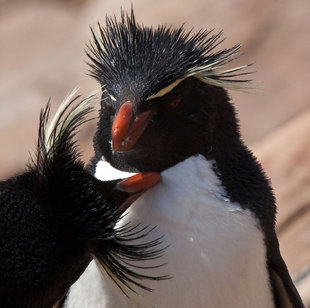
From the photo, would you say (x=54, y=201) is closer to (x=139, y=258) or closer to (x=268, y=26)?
(x=139, y=258)

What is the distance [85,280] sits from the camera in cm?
325

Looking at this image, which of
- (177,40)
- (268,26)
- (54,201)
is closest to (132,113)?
(177,40)

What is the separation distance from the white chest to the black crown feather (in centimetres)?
31

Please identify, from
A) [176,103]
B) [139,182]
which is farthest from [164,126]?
[139,182]

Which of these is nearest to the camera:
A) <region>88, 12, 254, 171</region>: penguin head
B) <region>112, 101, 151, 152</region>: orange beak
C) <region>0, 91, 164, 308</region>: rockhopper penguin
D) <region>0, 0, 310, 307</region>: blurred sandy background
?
<region>0, 91, 164, 308</region>: rockhopper penguin

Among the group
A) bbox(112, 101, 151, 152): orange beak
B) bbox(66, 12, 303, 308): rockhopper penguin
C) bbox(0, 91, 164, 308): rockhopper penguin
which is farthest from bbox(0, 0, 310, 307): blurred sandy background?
bbox(0, 91, 164, 308): rockhopper penguin

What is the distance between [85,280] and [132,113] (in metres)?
0.68

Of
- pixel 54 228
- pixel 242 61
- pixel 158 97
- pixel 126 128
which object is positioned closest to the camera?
pixel 54 228

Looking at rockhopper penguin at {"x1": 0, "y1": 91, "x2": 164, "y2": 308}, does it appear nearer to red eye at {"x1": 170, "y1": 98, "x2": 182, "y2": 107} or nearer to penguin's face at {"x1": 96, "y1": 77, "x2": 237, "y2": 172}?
penguin's face at {"x1": 96, "y1": 77, "x2": 237, "y2": 172}

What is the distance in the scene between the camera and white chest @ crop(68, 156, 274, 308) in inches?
122

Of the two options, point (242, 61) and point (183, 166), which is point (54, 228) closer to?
point (183, 166)

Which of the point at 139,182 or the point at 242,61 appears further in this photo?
the point at 242,61

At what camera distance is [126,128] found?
2947 millimetres

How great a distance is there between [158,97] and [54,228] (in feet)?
2.49
